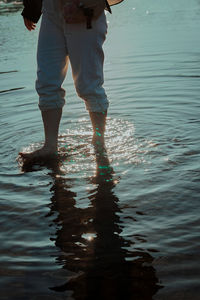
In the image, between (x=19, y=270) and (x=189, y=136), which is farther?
(x=189, y=136)

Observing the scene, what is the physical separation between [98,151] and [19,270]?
1.67 meters

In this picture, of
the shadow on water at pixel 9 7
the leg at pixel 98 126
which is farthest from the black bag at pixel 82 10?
the shadow on water at pixel 9 7

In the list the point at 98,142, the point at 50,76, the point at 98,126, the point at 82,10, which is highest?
the point at 82,10

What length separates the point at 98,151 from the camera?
361cm

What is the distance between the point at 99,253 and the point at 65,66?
1.90 meters

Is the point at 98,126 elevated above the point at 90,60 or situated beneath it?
situated beneath

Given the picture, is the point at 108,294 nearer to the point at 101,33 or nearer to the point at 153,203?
the point at 153,203

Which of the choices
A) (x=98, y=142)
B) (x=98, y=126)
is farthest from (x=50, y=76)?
(x=98, y=142)

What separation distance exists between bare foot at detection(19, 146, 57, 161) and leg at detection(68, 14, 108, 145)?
49cm

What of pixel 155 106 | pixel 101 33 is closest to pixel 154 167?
pixel 101 33

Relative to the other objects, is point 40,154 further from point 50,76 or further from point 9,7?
point 9,7

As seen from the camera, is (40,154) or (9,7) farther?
(9,7)

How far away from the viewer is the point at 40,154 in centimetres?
360

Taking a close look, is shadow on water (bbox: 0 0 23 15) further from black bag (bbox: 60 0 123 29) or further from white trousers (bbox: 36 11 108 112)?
black bag (bbox: 60 0 123 29)
